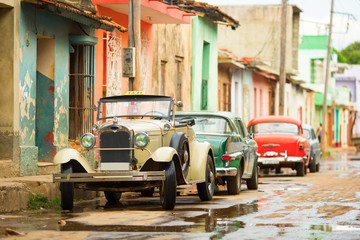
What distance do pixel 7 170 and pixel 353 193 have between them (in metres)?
6.56

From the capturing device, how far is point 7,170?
14.1 m

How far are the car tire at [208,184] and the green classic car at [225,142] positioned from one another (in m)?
0.90

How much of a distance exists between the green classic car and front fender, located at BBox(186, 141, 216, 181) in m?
1.51

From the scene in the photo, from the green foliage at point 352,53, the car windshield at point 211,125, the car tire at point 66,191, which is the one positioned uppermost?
the green foliage at point 352,53

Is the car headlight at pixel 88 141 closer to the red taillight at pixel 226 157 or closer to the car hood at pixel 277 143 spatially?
the red taillight at pixel 226 157

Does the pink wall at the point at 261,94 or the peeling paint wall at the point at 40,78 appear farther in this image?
the pink wall at the point at 261,94

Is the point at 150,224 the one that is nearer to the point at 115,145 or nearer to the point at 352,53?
the point at 115,145

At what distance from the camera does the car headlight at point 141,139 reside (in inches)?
479

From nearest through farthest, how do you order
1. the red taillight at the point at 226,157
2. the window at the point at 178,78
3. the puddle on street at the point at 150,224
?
the puddle on street at the point at 150,224
the red taillight at the point at 226,157
the window at the point at 178,78

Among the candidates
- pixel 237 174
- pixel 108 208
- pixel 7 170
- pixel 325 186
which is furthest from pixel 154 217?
pixel 325 186

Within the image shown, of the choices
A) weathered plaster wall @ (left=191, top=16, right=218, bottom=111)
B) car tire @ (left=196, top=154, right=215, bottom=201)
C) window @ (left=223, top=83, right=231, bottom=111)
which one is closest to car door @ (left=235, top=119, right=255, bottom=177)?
car tire @ (left=196, top=154, right=215, bottom=201)

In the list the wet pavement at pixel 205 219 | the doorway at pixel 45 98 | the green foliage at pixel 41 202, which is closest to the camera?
the wet pavement at pixel 205 219

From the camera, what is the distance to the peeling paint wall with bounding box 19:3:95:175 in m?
15.0

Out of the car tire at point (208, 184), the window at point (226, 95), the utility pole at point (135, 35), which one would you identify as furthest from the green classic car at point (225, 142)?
the window at point (226, 95)
